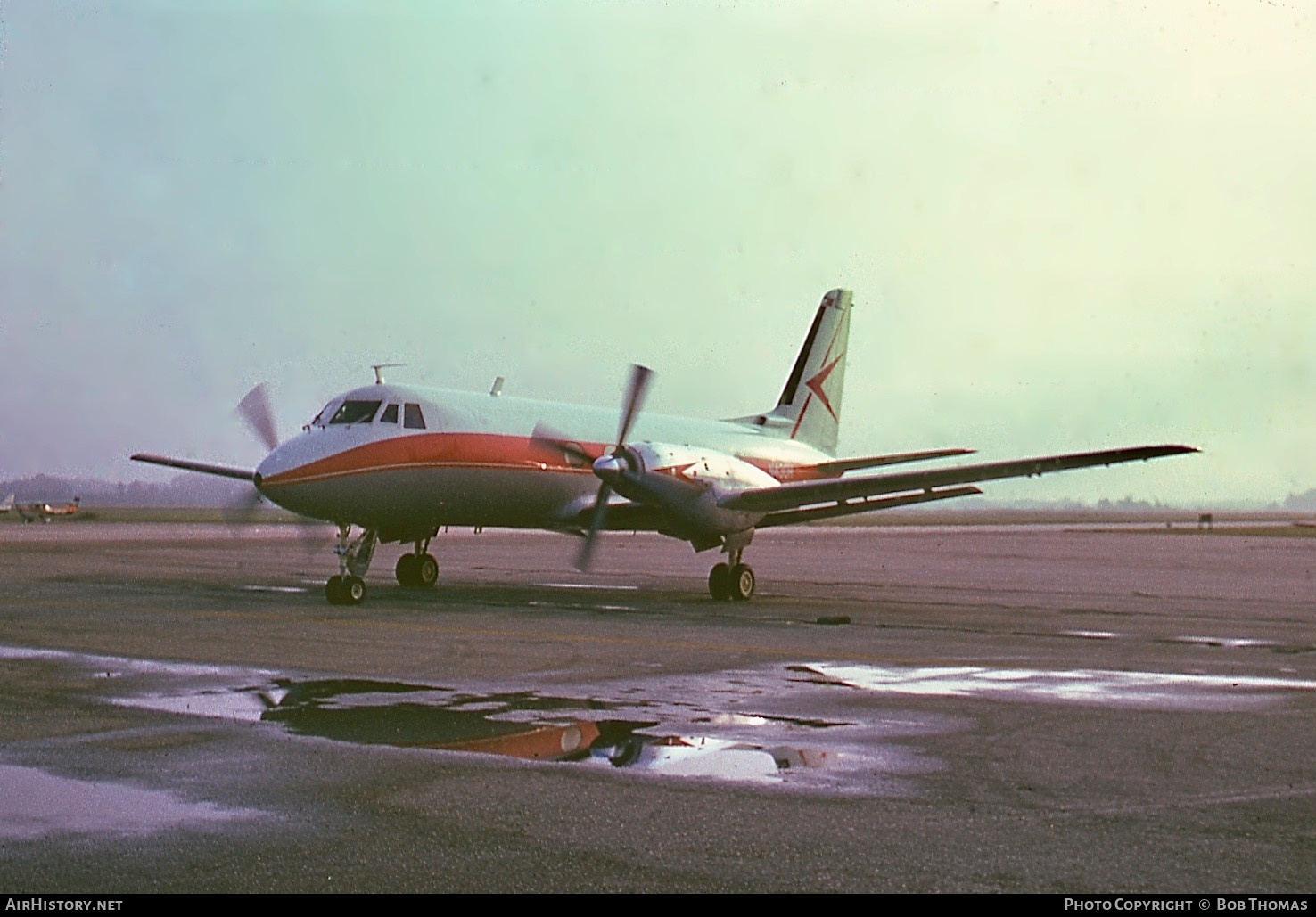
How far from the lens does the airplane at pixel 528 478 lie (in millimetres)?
23297

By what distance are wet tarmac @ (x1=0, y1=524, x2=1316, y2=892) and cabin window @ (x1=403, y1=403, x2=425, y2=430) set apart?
4.32m

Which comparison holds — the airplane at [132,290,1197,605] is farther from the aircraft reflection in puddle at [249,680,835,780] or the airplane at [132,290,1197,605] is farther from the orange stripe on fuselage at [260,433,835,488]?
the aircraft reflection in puddle at [249,680,835,780]

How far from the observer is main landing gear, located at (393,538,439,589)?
2727 cm

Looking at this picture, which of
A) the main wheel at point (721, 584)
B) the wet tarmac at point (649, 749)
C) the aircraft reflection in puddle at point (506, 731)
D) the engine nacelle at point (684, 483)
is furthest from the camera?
the main wheel at point (721, 584)

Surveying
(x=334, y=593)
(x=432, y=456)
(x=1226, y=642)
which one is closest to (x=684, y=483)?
(x=432, y=456)

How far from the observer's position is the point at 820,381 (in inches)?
1337

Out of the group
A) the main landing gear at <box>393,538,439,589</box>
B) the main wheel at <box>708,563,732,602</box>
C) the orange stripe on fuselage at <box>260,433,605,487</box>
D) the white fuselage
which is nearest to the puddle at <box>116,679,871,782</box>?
the orange stripe on fuselage at <box>260,433,605,487</box>

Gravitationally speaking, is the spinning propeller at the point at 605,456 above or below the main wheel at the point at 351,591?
above

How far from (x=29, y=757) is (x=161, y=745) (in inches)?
32.4

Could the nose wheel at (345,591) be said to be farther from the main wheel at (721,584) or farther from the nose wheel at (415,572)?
the main wheel at (721,584)

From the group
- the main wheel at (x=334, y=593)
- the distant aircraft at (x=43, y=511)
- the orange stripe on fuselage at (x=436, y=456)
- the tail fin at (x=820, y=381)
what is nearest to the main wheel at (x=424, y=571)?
the orange stripe on fuselage at (x=436, y=456)

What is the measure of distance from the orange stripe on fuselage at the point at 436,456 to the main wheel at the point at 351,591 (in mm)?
1892

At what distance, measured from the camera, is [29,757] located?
8797 millimetres
